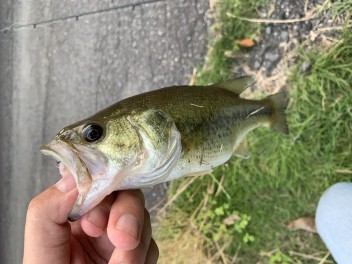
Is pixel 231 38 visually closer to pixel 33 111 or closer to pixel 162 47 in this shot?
pixel 162 47

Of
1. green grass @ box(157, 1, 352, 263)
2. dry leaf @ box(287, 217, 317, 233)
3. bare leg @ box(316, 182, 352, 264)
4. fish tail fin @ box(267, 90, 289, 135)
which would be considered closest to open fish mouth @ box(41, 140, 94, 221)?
fish tail fin @ box(267, 90, 289, 135)

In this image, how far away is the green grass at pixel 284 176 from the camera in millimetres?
2406

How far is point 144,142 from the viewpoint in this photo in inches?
51.6

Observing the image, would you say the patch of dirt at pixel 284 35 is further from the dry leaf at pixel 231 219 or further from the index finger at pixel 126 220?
the index finger at pixel 126 220

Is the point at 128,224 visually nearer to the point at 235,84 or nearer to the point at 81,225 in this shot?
the point at 81,225

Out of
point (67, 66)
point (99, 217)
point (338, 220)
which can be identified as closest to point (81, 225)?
point (99, 217)

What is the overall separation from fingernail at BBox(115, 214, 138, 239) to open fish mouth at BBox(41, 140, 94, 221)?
14cm

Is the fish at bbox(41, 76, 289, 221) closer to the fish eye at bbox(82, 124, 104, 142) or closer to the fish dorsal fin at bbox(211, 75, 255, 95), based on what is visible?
the fish eye at bbox(82, 124, 104, 142)

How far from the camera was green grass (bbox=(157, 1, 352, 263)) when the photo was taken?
7.89 ft

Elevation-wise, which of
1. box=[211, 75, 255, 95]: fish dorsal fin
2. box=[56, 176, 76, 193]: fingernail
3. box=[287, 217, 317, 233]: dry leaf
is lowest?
box=[287, 217, 317, 233]: dry leaf

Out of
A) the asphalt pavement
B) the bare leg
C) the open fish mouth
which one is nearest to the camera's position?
the open fish mouth

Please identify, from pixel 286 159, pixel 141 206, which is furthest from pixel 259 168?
pixel 141 206

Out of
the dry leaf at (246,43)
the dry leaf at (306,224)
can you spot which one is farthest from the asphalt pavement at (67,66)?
the dry leaf at (306,224)

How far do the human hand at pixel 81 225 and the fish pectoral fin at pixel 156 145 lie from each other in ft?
0.44
